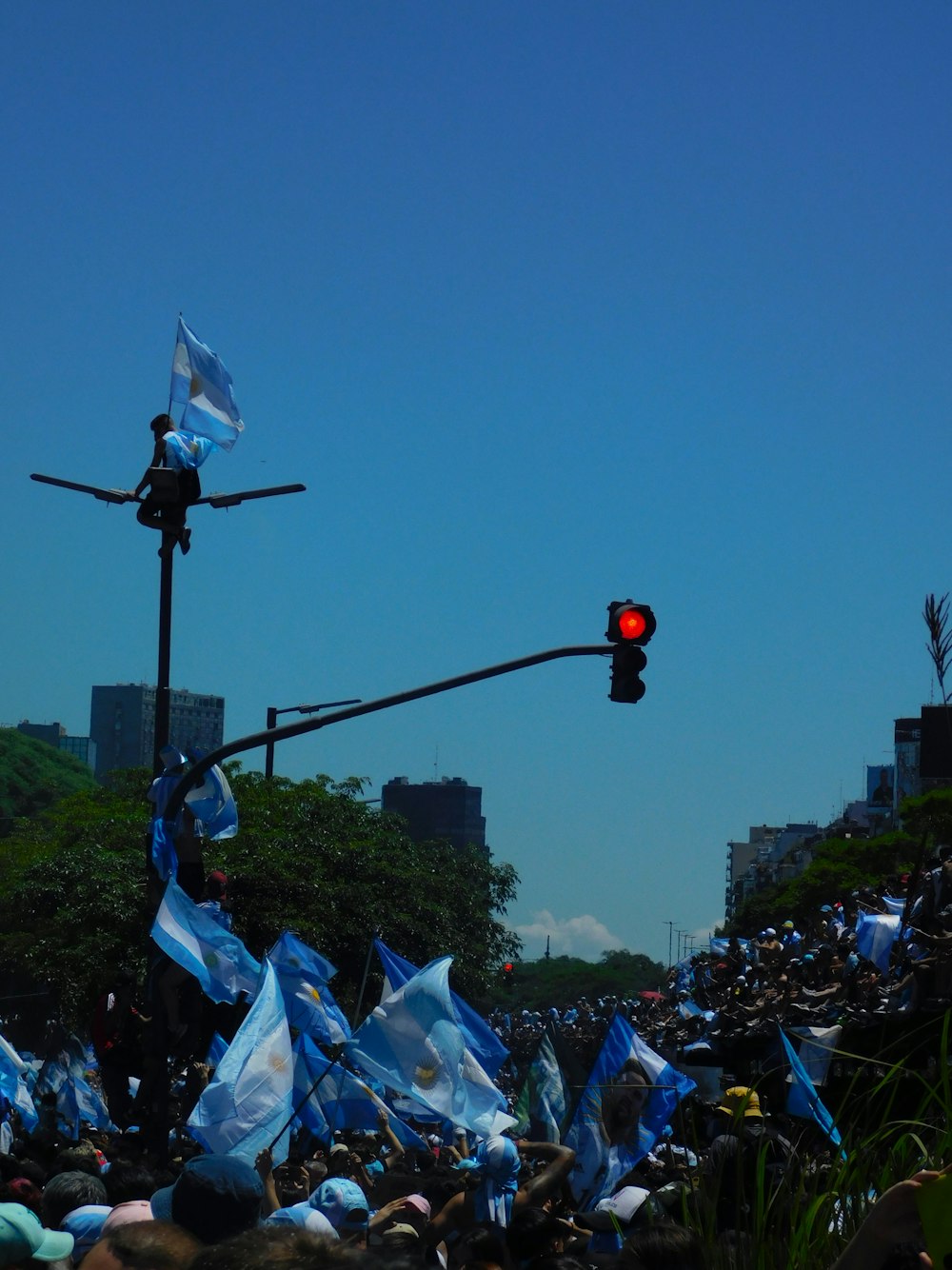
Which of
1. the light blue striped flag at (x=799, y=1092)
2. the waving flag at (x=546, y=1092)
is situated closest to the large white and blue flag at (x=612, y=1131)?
the light blue striped flag at (x=799, y=1092)

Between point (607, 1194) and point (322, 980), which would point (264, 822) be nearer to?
point (322, 980)

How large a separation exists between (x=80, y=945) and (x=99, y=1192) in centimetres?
2838

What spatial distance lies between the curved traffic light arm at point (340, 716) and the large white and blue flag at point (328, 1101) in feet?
6.70

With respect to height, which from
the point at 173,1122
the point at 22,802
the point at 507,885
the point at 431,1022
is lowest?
the point at 173,1122

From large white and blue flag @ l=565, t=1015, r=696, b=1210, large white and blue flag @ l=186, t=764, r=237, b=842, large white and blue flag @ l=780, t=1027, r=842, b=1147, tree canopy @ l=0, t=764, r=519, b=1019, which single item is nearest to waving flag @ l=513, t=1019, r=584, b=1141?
large white and blue flag @ l=565, t=1015, r=696, b=1210

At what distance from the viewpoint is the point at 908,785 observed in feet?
448

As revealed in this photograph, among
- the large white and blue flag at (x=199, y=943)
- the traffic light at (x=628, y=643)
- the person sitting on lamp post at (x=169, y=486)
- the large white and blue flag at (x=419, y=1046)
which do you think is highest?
the person sitting on lamp post at (x=169, y=486)

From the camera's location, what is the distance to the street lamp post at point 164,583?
43.3 ft

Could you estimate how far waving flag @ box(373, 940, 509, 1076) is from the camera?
14766mm

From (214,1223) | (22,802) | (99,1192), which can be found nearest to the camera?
(214,1223)

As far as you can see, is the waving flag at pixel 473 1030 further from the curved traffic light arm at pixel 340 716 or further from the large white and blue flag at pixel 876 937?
the large white and blue flag at pixel 876 937

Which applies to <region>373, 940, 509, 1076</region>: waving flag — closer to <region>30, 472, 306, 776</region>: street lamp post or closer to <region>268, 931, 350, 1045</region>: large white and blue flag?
<region>268, 931, 350, 1045</region>: large white and blue flag

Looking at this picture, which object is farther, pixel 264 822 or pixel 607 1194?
pixel 264 822

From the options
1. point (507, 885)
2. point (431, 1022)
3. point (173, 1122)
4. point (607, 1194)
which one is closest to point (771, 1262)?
point (607, 1194)
